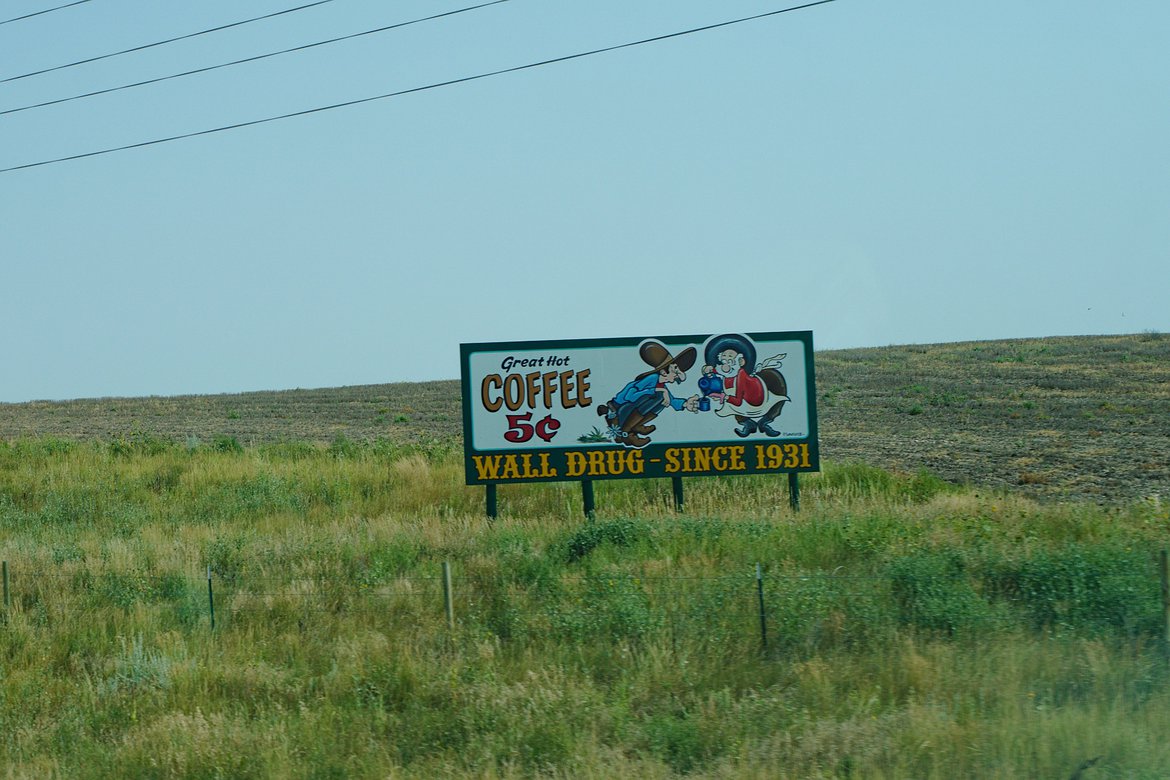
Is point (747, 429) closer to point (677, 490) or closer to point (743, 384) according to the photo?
point (743, 384)

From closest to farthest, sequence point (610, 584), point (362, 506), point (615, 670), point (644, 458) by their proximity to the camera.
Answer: point (615, 670) → point (610, 584) → point (644, 458) → point (362, 506)

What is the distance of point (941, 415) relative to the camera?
36531 millimetres

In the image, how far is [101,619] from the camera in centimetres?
1190

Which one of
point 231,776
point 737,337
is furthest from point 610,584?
point 737,337

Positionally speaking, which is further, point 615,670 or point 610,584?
point 610,584

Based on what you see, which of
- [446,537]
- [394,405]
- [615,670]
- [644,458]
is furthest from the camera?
[394,405]

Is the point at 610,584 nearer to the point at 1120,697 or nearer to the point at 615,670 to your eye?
the point at 615,670

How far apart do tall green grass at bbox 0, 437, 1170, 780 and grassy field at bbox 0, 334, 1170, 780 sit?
4 cm

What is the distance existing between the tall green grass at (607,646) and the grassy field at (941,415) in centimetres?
785

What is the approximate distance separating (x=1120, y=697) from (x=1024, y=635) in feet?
6.25

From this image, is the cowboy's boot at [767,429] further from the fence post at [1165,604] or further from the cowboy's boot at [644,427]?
the fence post at [1165,604]

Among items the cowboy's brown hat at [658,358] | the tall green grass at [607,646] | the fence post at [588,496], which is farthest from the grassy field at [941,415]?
the fence post at [588,496]

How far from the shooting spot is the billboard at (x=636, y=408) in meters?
17.2

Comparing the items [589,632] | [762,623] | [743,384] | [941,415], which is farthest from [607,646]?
[941,415]
